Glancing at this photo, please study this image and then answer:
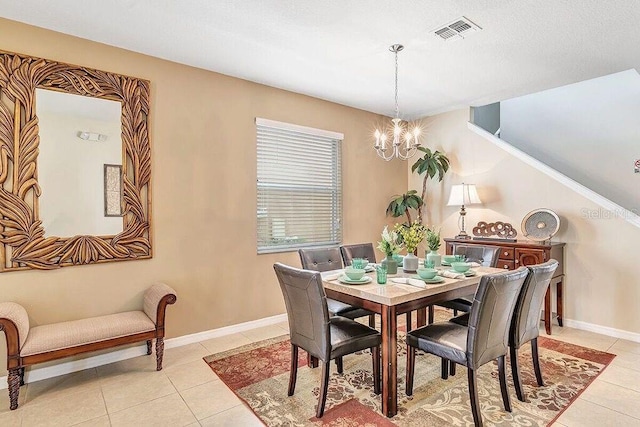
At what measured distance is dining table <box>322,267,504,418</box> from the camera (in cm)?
214

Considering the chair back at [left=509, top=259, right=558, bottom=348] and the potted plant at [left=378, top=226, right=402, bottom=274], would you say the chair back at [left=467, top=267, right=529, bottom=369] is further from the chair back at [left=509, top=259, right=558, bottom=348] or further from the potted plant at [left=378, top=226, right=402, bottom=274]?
the potted plant at [left=378, top=226, right=402, bottom=274]

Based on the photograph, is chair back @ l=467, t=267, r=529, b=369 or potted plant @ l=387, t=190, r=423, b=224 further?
potted plant @ l=387, t=190, r=423, b=224

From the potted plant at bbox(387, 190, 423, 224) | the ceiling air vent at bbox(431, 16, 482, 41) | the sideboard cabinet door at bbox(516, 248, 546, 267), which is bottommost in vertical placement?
the sideboard cabinet door at bbox(516, 248, 546, 267)

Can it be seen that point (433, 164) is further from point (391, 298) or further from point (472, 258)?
point (391, 298)

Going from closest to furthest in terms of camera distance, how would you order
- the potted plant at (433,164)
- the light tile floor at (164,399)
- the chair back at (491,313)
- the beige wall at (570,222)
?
the chair back at (491,313), the light tile floor at (164,399), the beige wall at (570,222), the potted plant at (433,164)

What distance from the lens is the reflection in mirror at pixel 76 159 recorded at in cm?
277

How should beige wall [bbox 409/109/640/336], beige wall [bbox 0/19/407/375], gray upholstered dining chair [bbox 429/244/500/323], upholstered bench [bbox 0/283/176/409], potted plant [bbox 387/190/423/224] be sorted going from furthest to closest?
potted plant [bbox 387/190/423/224] < beige wall [bbox 409/109/640/336] < gray upholstered dining chair [bbox 429/244/500/323] < beige wall [bbox 0/19/407/375] < upholstered bench [bbox 0/283/176/409]

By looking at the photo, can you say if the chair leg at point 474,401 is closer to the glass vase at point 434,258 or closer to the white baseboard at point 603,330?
the glass vase at point 434,258

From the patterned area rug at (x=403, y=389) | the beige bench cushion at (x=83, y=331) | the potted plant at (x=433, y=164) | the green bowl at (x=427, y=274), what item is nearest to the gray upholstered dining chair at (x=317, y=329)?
the patterned area rug at (x=403, y=389)

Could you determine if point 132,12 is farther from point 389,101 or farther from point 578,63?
point 578,63

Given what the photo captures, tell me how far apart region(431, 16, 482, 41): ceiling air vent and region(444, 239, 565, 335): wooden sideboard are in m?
2.30

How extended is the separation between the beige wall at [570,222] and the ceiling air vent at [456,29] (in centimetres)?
214

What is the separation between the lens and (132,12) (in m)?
2.53

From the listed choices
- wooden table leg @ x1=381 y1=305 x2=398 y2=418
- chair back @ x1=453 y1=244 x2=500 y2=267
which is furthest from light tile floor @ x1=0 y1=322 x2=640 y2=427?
chair back @ x1=453 y1=244 x2=500 y2=267
